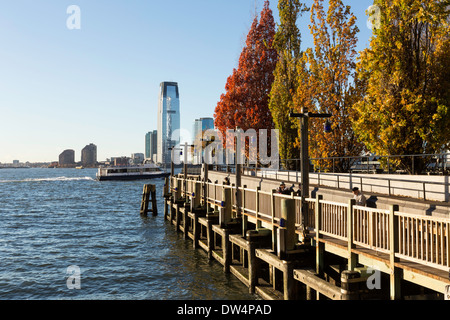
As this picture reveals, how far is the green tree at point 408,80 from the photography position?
17156 millimetres

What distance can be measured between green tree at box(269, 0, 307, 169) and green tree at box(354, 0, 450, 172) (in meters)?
13.5

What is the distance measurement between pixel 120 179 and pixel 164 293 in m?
108

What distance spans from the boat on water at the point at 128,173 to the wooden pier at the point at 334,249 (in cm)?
10585

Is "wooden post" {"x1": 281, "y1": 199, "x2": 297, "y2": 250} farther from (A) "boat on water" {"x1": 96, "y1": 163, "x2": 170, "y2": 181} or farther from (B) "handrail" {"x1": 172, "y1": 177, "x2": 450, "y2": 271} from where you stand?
(A) "boat on water" {"x1": 96, "y1": 163, "x2": 170, "y2": 181}

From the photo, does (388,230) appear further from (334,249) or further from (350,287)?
(334,249)

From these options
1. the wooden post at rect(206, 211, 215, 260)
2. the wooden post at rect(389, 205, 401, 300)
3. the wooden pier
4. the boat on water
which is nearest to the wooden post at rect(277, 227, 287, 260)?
the wooden pier

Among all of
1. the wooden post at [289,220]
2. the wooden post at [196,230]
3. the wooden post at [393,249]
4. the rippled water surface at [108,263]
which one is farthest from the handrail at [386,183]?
the rippled water surface at [108,263]

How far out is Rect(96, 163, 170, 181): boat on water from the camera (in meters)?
118

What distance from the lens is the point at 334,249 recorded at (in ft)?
33.2

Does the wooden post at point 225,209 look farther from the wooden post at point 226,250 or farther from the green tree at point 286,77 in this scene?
the green tree at point 286,77

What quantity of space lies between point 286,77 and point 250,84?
23.3 ft

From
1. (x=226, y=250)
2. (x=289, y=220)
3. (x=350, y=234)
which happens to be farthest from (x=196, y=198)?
(x=350, y=234)
